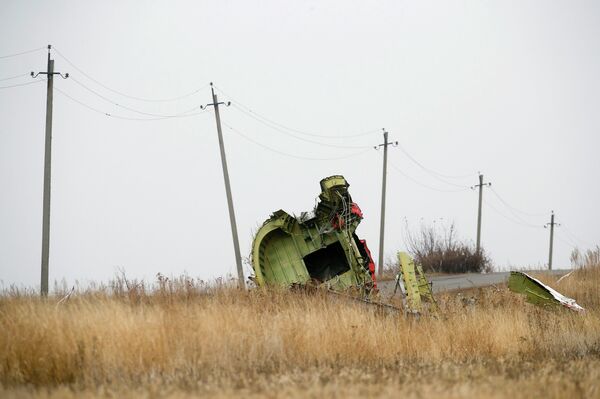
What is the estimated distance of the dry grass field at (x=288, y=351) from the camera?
Result: 6.00 m

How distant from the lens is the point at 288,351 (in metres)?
9.33

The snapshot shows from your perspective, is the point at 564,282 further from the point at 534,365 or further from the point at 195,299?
the point at 534,365

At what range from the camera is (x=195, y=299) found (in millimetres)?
13234

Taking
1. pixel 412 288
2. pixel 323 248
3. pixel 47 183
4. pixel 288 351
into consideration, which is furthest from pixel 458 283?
pixel 288 351

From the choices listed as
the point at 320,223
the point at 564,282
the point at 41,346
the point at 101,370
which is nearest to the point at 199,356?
the point at 101,370

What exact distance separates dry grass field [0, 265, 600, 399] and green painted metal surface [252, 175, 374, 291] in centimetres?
283

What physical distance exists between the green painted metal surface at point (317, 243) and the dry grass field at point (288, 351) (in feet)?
9.30

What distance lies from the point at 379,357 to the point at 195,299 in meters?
4.78

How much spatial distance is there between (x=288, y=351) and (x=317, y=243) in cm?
767

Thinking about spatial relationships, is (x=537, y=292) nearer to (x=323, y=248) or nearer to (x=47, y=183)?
(x=323, y=248)

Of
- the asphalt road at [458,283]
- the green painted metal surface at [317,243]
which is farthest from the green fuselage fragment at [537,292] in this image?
the asphalt road at [458,283]

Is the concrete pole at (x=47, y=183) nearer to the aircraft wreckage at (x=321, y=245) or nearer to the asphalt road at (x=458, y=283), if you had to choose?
the aircraft wreckage at (x=321, y=245)

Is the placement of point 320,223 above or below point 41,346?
above

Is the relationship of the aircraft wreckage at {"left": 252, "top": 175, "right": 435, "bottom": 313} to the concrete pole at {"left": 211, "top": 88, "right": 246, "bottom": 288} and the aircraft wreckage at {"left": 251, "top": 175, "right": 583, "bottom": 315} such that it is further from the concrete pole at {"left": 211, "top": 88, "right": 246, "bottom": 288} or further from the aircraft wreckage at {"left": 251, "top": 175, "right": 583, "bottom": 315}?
the concrete pole at {"left": 211, "top": 88, "right": 246, "bottom": 288}
